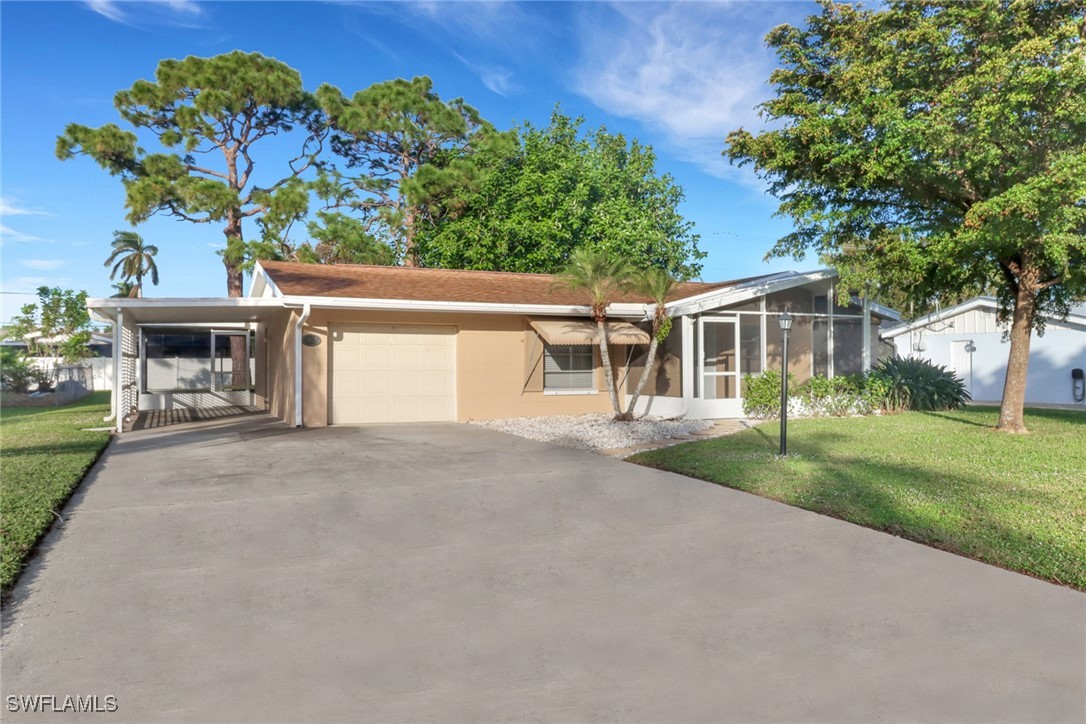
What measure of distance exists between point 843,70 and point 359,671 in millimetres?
12487

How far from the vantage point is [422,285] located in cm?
1589

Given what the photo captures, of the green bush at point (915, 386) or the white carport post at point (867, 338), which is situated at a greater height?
the white carport post at point (867, 338)

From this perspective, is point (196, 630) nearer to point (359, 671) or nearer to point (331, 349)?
point (359, 671)

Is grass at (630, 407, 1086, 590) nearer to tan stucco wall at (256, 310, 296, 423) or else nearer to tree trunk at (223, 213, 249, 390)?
tan stucco wall at (256, 310, 296, 423)

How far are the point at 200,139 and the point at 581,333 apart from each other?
18.2m

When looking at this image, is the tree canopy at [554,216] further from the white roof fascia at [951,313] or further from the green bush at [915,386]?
the green bush at [915,386]

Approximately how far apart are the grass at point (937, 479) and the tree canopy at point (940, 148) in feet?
8.28

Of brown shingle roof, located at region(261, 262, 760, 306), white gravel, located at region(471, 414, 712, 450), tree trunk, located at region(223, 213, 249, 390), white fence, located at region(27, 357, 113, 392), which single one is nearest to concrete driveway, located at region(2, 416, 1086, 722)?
white gravel, located at region(471, 414, 712, 450)

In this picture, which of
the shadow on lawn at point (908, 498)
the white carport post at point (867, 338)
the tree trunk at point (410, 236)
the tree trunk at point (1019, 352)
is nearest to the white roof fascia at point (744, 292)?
the white carport post at point (867, 338)

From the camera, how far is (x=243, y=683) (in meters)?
3.20

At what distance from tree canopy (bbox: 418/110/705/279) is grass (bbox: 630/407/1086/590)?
47.6 ft

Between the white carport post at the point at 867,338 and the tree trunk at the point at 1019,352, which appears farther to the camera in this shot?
the white carport post at the point at 867,338

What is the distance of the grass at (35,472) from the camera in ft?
17.4

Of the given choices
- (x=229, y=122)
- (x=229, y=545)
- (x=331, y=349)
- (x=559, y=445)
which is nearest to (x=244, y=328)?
(x=331, y=349)
